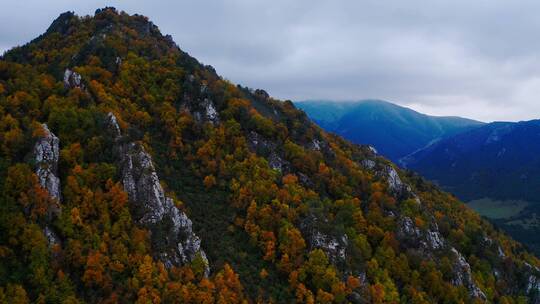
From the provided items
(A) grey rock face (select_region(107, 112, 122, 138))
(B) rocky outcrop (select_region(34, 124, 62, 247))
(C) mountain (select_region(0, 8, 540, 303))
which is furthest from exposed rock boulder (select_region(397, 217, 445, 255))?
(B) rocky outcrop (select_region(34, 124, 62, 247))

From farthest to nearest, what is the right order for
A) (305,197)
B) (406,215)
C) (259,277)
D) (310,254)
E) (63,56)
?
(63,56), (406,215), (305,197), (310,254), (259,277)

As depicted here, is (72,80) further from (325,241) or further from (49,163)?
(325,241)

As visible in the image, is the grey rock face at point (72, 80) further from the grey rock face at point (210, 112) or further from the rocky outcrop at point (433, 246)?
the rocky outcrop at point (433, 246)

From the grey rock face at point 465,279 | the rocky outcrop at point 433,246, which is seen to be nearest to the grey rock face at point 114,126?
the rocky outcrop at point 433,246

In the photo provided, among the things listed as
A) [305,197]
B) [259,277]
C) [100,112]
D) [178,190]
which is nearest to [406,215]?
[305,197]

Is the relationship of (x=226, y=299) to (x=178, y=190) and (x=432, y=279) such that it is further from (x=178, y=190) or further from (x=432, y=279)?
(x=432, y=279)

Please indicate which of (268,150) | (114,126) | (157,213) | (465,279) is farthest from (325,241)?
(114,126)

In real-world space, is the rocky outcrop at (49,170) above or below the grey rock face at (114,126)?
below
